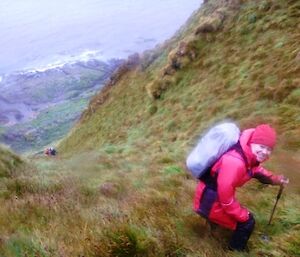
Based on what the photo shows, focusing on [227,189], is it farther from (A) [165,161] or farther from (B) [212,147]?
(A) [165,161]

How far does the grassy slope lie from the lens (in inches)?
196

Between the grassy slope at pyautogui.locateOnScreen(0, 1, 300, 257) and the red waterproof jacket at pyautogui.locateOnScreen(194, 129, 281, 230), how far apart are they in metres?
0.35

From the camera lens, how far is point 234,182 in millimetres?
4781

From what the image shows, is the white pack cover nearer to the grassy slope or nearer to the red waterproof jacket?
the red waterproof jacket

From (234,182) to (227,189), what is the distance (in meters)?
0.11

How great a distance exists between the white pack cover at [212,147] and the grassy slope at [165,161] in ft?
2.74

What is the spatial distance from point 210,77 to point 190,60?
3235mm

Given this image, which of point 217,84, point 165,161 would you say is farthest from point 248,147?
point 217,84

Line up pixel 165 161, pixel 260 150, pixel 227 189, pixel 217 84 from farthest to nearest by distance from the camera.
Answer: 1. pixel 217 84
2. pixel 165 161
3. pixel 260 150
4. pixel 227 189

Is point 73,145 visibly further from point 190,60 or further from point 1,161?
point 1,161

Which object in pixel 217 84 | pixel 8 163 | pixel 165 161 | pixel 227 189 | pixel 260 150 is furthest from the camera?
pixel 217 84

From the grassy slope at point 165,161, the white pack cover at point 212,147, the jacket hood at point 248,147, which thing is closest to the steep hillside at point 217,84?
the grassy slope at point 165,161

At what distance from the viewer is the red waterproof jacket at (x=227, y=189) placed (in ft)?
15.6

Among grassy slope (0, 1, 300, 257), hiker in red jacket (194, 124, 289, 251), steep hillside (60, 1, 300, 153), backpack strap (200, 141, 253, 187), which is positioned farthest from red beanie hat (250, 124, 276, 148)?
steep hillside (60, 1, 300, 153)
